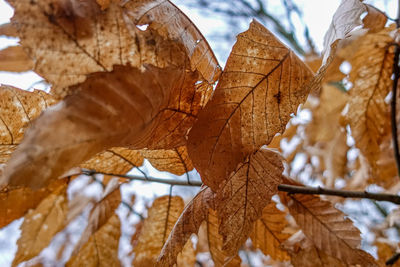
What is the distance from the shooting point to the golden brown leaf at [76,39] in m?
0.27

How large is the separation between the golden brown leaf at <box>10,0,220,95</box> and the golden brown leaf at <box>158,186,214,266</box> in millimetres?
234

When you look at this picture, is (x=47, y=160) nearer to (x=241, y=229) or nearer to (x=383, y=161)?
(x=241, y=229)

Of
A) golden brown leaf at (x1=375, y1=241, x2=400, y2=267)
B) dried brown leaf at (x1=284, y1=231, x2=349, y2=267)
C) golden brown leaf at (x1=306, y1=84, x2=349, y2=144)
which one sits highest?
golden brown leaf at (x1=306, y1=84, x2=349, y2=144)

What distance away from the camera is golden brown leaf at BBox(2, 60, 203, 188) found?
23 cm

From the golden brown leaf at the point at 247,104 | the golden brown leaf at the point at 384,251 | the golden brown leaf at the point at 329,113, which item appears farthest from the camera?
the golden brown leaf at the point at 329,113

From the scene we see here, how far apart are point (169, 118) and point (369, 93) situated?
1.77 feet

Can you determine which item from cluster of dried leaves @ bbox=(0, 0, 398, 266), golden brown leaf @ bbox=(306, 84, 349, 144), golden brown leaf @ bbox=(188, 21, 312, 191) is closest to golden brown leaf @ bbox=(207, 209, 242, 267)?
cluster of dried leaves @ bbox=(0, 0, 398, 266)

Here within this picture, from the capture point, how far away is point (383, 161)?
1059 mm

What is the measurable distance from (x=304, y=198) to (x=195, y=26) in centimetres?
39

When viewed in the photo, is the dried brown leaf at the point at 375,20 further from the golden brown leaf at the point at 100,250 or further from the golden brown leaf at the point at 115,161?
the golden brown leaf at the point at 100,250

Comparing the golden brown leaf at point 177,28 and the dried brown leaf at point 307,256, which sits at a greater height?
the golden brown leaf at point 177,28

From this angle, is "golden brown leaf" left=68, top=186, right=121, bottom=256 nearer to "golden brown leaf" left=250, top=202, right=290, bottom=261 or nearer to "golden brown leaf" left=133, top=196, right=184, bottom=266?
"golden brown leaf" left=133, top=196, right=184, bottom=266

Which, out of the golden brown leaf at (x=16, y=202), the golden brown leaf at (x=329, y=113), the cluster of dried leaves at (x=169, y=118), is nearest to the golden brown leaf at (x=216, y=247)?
the cluster of dried leaves at (x=169, y=118)

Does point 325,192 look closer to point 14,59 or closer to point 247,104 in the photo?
point 247,104
